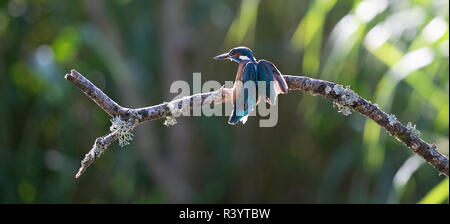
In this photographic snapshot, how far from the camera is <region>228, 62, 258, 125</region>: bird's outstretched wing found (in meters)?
0.74

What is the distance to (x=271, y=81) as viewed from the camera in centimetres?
74

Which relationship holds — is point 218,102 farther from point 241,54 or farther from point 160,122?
point 160,122

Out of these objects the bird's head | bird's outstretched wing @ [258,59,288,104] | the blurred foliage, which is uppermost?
the blurred foliage

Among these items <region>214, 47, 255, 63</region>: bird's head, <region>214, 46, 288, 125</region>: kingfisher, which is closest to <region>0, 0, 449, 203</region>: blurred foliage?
<region>214, 47, 255, 63</region>: bird's head

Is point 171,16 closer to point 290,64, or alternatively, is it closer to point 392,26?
point 290,64

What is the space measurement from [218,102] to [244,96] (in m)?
0.04

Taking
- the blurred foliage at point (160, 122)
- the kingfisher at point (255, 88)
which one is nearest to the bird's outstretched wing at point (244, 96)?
the kingfisher at point (255, 88)

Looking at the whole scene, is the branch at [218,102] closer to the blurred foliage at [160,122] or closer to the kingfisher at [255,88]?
the kingfisher at [255,88]

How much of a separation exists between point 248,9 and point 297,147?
3.18ft

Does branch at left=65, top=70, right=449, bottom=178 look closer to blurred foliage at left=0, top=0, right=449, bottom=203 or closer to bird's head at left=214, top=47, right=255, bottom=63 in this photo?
bird's head at left=214, top=47, right=255, bottom=63

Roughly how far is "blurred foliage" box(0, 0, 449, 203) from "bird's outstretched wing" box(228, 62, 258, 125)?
1056 mm

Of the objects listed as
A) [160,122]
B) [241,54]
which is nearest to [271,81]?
[241,54]

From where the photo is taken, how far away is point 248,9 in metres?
1.56
